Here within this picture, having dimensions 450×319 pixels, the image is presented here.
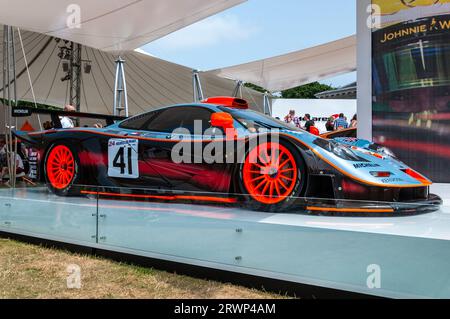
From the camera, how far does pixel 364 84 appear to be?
268 inches

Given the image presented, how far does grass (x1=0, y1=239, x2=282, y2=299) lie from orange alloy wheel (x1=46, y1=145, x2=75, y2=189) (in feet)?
4.21

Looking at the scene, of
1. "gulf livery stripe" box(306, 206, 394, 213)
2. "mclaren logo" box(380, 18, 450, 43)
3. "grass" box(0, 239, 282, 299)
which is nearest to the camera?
"gulf livery stripe" box(306, 206, 394, 213)

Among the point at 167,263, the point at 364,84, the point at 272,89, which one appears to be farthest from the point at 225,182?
the point at 272,89

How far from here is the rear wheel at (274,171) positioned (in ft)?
11.2

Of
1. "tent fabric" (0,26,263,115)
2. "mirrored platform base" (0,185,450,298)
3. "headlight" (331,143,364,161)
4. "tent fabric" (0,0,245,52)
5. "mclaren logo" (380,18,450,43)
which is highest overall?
"tent fabric" (0,26,263,115)

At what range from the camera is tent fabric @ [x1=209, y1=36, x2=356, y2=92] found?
11.8 meters

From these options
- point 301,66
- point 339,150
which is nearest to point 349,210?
point 339,150

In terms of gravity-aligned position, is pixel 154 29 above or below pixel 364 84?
above

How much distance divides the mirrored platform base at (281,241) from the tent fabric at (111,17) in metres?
3.39

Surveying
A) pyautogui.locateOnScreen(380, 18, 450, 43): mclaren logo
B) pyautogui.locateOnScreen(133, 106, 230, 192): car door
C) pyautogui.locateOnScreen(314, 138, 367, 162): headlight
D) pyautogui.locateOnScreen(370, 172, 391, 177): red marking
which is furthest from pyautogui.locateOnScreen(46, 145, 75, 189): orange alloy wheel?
pyautogui.locateOnScreen(380, 18, 450, 43): mclaren logo

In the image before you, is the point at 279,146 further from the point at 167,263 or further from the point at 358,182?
the point at 167,263

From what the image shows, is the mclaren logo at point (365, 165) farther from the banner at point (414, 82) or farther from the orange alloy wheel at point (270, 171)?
the banner at point (414, 82)

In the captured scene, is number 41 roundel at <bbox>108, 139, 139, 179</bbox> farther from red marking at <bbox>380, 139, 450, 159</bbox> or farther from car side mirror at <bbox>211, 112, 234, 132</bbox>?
red marking at <bbox>380, 139, 450, 159</bbox>
